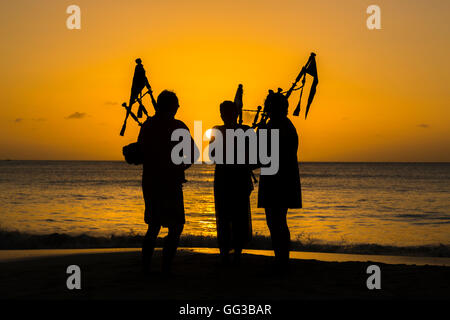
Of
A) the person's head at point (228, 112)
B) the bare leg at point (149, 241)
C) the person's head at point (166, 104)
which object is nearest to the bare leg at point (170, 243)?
the bare leg at point (149, 241)

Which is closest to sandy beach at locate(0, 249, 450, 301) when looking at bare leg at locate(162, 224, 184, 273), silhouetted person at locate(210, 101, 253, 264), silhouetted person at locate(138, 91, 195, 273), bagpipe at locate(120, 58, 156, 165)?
bare leg at locate(162, 224, 184, 273)

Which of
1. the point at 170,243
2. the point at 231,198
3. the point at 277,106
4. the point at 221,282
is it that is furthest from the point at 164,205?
the point at 277,106

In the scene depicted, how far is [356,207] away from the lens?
87.8ft

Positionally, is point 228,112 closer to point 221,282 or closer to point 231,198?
point 231,198

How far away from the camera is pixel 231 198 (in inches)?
234

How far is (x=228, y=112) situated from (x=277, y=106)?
2.19 ft

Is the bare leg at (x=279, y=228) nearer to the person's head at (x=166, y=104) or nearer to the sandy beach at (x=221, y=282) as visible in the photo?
the sandy beach at (x=221, y=282)

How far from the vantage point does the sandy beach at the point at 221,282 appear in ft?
14.5

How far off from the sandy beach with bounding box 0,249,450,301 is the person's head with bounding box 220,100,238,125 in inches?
67.0

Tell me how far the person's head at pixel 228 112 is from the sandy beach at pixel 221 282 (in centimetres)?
170

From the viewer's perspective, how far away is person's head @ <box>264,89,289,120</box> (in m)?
5.47
